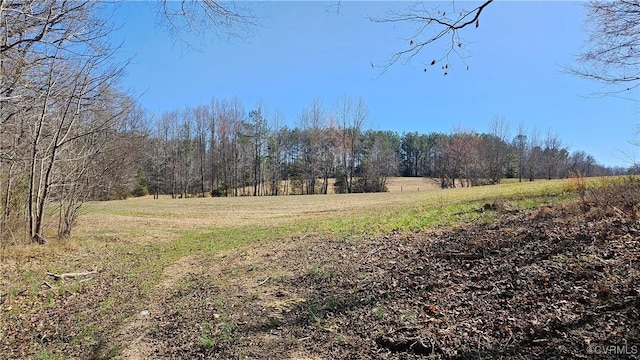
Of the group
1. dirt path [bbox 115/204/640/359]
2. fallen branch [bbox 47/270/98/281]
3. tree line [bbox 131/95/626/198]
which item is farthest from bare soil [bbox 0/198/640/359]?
tree line [bbox 131/95/626/198]

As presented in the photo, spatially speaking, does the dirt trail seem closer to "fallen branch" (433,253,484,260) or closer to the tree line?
"fallen branch" (433,253,484,260)

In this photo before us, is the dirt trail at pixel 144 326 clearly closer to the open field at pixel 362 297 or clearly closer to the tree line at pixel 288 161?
the open field at pixel 362 297

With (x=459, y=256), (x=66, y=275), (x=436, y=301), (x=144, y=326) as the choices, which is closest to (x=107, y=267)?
(x=66, y=275)

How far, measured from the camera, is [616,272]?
350cm

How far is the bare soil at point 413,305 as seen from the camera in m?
2.95

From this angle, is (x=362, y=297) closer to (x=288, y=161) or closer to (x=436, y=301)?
(x=436, y=301)

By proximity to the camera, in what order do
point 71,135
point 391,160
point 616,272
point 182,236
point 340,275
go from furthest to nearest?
point 391,160 → point 182,236 → point 71,135 → point 340,275 → point 616,272

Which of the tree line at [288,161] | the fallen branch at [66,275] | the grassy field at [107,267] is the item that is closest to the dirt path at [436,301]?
the grassy field at [107,267]

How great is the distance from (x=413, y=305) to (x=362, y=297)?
0.76 metres

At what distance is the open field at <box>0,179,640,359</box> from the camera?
10.1 ft

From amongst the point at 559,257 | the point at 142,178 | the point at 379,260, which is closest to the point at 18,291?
the point at 379,260

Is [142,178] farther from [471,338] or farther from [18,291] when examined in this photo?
[471,338]

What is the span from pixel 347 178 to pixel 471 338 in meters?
48.5

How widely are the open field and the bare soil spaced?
0.7 inches
